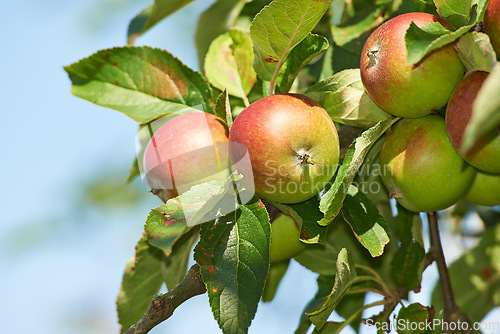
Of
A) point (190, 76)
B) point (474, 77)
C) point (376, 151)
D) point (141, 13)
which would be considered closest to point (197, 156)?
point (190, 76)

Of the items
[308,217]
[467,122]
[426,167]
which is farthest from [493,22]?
[308,217]

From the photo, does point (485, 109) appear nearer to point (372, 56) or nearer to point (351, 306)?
point (372, 56)

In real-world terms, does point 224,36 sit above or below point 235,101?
above

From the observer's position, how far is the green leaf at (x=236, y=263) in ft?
3.48

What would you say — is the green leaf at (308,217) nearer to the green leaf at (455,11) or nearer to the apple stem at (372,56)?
the apple stem at (372,56)

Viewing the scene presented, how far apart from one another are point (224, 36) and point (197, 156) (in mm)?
526

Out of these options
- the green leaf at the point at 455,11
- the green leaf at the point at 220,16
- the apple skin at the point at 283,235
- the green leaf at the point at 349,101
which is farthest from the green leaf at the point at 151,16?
the green leaf at the point at 455,11

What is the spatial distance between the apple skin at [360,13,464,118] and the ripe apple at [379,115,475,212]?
0.06 meters

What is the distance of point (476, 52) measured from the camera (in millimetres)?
926

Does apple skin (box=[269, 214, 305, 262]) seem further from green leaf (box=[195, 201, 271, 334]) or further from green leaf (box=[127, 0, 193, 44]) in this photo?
green leaf (box=[127, 0, 193, 44])

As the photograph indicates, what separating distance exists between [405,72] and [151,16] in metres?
0.90

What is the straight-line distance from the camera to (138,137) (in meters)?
1.42

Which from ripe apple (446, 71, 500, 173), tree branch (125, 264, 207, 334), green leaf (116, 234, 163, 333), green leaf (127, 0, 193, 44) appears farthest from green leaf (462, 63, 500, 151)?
green leaf (127, 0, 193, 44)

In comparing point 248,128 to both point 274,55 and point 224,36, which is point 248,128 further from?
point 224,36
